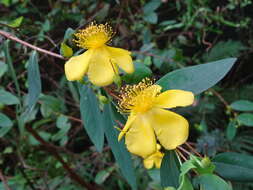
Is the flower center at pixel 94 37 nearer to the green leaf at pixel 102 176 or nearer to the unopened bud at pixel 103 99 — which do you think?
the unopened bud at pixel 103 99

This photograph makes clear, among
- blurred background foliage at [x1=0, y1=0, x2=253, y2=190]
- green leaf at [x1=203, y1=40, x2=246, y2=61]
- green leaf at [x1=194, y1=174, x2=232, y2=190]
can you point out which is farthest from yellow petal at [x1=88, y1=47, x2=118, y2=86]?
green leaf at [x1=203, y1=40, x2=246, y2=61]

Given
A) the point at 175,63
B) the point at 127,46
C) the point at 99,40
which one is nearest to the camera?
the point at 99,40

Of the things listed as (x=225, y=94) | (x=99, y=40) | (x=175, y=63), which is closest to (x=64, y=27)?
(x=175, y=63)

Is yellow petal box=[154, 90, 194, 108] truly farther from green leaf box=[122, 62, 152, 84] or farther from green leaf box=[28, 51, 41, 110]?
green leaf box=[28, 51, 41, 110]

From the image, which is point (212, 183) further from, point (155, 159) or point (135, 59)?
point (135, 59)

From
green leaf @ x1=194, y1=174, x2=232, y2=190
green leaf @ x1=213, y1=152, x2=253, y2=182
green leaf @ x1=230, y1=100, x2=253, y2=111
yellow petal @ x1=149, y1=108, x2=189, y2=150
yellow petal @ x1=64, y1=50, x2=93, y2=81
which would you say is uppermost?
yellow petal @ x1=64, y1=50, x2=93, y2=81

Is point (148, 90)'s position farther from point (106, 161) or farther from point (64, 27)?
point (64, 27)

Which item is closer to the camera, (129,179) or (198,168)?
(198,168)
